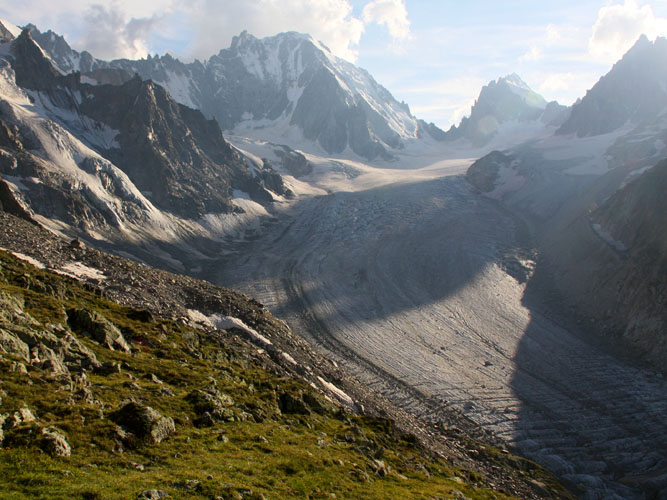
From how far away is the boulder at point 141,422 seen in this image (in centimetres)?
1312

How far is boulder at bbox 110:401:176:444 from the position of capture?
1312 centimetres

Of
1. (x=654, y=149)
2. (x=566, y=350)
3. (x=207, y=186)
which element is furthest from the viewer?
(x=654, y=149)

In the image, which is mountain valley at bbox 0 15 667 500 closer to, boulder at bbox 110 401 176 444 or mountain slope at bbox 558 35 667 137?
boulder at bbox 110 401 176 444

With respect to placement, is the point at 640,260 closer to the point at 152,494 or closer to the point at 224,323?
the point at 224,323

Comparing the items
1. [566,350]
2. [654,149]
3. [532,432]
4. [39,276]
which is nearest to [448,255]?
[566,350]

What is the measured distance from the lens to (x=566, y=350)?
176 feet

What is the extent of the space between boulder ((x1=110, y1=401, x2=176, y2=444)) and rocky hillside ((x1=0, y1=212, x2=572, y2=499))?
3cm

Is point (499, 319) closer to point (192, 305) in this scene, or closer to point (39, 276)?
point (192, 305)

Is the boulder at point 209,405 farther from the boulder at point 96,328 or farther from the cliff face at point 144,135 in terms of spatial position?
the cliff face at point 144,135

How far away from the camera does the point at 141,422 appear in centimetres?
1325

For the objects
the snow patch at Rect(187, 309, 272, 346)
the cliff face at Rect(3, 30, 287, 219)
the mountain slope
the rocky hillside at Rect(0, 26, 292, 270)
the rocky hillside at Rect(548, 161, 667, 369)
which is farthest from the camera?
the mountain slope

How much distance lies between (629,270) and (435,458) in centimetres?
5549

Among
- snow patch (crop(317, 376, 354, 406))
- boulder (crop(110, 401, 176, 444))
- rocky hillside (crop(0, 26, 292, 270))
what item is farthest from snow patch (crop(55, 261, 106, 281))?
boulder (crop(110, 401, 176, 444))

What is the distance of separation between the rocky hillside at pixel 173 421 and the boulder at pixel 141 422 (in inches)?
1.4
